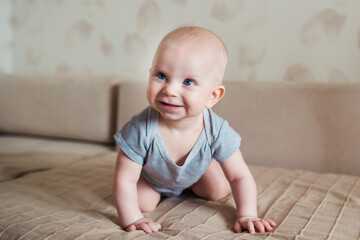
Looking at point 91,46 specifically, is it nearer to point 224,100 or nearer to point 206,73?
point 224,100

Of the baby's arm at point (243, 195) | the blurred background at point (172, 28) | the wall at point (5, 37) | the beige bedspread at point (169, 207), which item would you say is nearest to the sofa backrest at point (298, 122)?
the beige bedspread at point (169, 207)

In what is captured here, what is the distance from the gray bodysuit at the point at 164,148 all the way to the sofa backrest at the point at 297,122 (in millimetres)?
592

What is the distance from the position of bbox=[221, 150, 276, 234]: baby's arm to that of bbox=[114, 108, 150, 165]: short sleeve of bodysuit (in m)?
0.23

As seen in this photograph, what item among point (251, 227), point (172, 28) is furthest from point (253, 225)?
point (172, 28)

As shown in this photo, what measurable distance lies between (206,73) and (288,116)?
2.59ft

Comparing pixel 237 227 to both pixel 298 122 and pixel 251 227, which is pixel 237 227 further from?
pixel 298 122

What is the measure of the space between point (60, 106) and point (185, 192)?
3.73ft

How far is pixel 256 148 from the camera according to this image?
4.99 feet

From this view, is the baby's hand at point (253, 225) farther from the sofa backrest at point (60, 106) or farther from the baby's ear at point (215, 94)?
the sofa backrest at point (60, 106)

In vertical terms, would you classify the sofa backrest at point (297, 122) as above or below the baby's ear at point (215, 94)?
below

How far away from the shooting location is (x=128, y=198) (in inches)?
33.8

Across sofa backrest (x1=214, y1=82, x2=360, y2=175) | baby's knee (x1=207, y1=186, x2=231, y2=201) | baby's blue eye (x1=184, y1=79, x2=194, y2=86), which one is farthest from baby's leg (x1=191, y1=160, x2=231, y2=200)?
sofa backrest (x1=214, y1=82, x2=360, y2=175)

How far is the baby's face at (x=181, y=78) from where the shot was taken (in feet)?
2.54

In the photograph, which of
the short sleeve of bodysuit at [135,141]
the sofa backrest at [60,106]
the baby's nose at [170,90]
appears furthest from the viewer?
the sofa backrest at [60,106]
